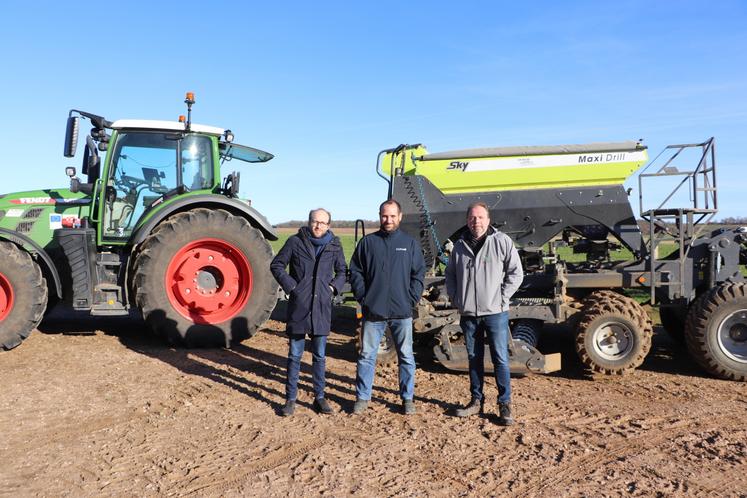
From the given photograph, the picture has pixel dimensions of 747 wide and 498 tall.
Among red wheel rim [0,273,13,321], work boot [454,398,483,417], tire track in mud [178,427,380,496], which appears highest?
red wheel rim [0,273,13,321]

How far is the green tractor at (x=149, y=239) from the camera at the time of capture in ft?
22.3

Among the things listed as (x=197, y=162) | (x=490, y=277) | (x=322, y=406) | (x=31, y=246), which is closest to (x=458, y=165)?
(x=490, y=277)

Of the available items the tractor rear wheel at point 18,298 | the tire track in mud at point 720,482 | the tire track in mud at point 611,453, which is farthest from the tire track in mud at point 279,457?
the tractor rear wheel at point 18,298

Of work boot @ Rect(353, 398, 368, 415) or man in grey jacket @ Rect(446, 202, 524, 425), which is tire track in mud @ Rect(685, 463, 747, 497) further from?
work boot @ Rect(353, 398, 368, 415)

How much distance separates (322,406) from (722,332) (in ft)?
13.3

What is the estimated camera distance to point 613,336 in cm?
602

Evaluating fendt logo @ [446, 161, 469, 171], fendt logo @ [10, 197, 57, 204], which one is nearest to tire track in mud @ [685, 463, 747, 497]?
fendt logo @ [446, 161, 469, 171]

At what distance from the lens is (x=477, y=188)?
7.04 metres

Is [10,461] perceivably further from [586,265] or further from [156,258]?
[586,265]

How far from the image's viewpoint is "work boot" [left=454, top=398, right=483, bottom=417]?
4720 mm

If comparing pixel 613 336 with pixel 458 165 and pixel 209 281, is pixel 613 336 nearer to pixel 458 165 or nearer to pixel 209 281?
pixel 458 165

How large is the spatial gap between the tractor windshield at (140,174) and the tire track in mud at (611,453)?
17.6 ft

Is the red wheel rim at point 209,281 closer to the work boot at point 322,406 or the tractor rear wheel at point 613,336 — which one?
the work boot at point 322,406

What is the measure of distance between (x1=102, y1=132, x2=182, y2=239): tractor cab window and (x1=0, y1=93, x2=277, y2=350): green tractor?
1 cm
